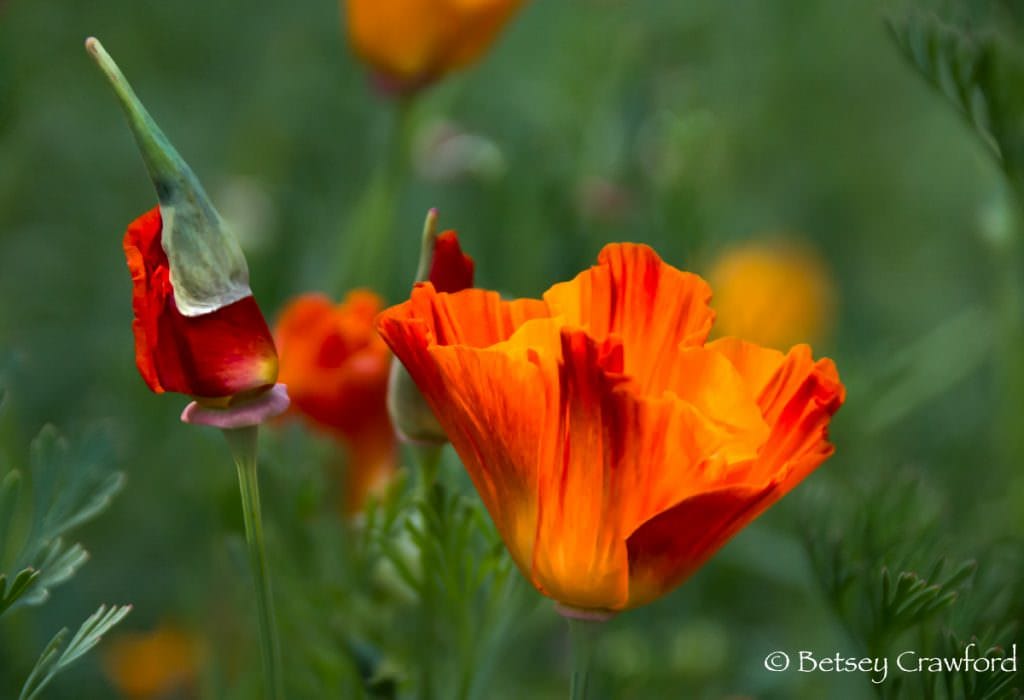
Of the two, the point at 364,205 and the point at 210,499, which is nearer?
the point at 210,499

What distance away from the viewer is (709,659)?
94 centimetres

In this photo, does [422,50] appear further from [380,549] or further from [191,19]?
[191,19]

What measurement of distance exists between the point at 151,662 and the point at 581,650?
30.3 inches

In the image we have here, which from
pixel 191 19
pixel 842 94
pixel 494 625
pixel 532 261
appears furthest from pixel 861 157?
pixel 494 625

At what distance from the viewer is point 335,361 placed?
2.52 feet

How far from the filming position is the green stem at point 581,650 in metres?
0.54

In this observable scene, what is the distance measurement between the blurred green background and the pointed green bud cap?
0.17m

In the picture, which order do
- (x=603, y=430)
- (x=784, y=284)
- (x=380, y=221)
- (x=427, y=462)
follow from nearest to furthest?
1. (x=603, y=430)
2. (x=427, y=462)
3. (x=380, y=221)
4. (x=784, y=284)

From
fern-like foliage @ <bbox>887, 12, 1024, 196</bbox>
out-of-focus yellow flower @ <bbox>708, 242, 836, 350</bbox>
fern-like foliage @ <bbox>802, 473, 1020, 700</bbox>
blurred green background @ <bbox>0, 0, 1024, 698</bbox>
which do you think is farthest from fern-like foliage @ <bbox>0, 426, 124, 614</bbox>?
out-of-focus yellow flower @ <bbox>708, 242, 836, 350</bbox>

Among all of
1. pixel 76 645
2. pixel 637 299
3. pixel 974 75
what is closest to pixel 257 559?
pixel 76 645

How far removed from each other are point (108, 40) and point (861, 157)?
3.66 ft

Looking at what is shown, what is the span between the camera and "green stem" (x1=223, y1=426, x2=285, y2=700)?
0.55m

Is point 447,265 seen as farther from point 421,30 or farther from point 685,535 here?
point 421,30

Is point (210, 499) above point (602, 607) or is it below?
below
